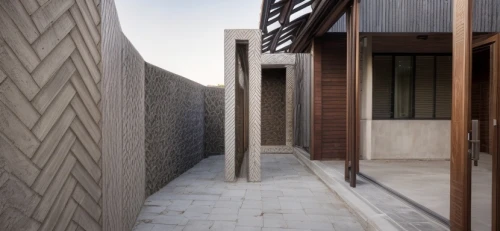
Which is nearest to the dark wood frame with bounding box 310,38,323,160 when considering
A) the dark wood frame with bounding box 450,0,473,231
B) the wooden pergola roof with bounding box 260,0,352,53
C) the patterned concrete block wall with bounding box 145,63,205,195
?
the wooden pergola roof with bounding box 260,0,352,53

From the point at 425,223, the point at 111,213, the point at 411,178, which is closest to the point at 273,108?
the point at 411,178

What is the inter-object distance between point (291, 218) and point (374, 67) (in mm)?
5383

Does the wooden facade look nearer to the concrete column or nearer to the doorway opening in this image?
the concrete column

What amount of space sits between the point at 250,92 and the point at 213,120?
3515mm

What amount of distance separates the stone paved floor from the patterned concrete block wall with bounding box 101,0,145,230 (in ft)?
1.56

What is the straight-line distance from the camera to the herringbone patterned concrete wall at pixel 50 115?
3.68ft

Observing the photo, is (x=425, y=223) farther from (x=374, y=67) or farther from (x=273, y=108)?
(x=273, y=108)

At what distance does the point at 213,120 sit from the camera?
8.73 meters

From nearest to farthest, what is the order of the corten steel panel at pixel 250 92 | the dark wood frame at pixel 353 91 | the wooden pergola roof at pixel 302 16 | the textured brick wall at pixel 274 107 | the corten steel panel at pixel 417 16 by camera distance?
1. the dark wood frame at pixel 353 91
2. the wooden pergola roof at pixel 302 16
3. the corten steel panel at pixel 250 92
4. the corten steel panel at pixel 417 16
5. the textured brick wall at pixel 274 107

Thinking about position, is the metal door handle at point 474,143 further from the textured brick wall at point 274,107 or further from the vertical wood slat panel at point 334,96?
A: the textured brick wall at point 274,107

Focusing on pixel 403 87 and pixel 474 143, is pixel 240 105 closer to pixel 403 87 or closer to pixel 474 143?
pixel 403 87

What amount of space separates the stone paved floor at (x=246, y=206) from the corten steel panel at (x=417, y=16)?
3.70 m

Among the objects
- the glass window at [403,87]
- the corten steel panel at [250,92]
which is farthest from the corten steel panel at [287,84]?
the corten steel panel at [250,92]

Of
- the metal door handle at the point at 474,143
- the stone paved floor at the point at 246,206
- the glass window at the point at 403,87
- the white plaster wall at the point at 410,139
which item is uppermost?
the glass window at the point at 403,87
